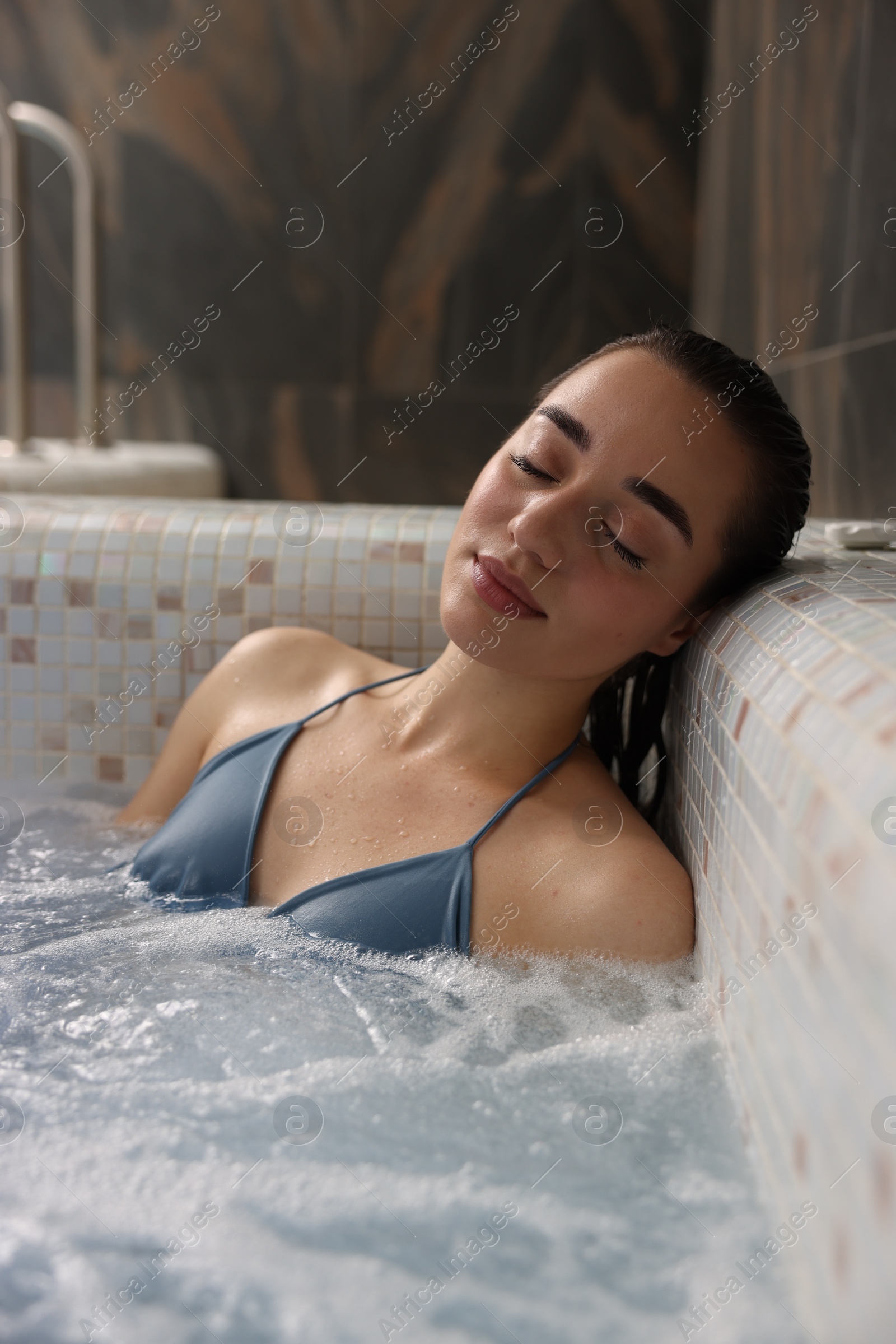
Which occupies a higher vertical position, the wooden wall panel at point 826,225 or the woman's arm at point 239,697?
the wooden wall panel at point 826,225

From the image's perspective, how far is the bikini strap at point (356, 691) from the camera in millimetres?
1309

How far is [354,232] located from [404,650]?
239cm

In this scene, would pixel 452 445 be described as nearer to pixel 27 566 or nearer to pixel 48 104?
pixel 48 104

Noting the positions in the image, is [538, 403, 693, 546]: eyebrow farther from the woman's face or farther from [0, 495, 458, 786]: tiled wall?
[0, 495, 458, 786]: tiled wall

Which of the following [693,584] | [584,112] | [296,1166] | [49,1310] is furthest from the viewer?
[584,112]

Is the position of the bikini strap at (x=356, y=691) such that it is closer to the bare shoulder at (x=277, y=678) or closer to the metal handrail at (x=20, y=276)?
the bare shoulder at (x=277, y=678)

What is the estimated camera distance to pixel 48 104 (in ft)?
11.4

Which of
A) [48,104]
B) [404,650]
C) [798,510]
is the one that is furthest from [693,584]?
[48,104]

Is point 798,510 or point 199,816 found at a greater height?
point 798,510

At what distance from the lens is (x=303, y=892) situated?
3.67 ft

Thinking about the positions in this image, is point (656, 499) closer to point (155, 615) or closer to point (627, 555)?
point (627, 555)

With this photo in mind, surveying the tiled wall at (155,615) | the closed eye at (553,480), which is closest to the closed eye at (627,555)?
the closed eye at (553,480)

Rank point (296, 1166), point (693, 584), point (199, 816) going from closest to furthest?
point (296, 1166)
point (693, 584)
point (199, 816)

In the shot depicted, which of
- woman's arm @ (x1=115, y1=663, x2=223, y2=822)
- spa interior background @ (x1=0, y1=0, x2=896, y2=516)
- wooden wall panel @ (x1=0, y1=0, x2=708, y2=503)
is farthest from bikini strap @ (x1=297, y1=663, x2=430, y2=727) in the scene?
wooden wall panel @ (x1=0, y1=0, x2=708, y2=503)
